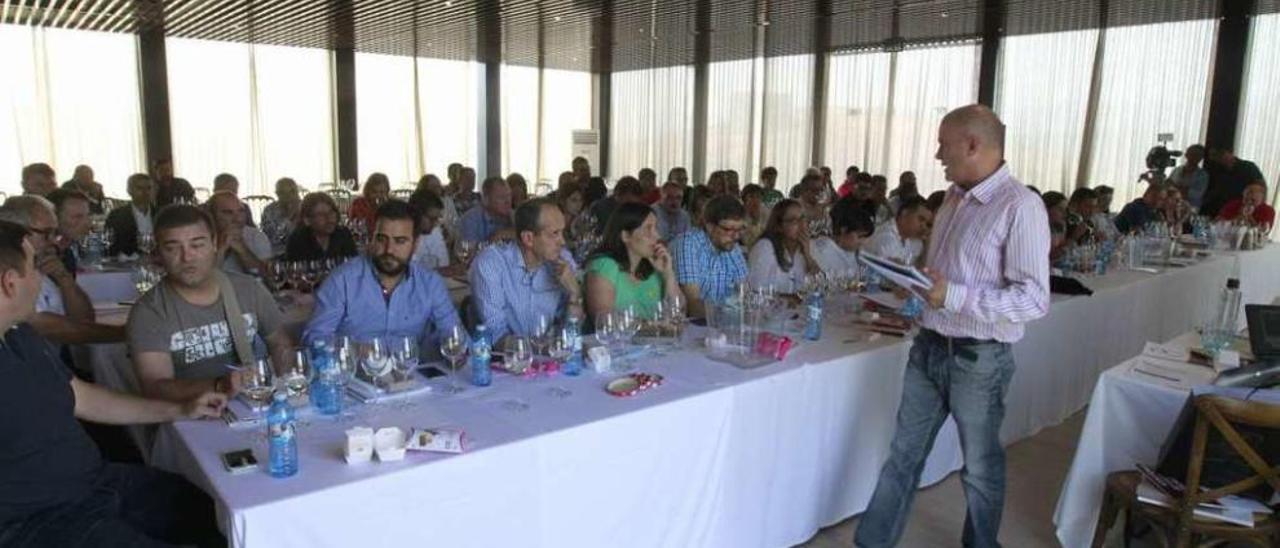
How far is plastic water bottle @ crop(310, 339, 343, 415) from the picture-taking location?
231 centimetres

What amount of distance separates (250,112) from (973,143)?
13081 millimetres

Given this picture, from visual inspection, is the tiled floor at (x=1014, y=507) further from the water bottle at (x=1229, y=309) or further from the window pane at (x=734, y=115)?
the window pane at (x=734, y=115)

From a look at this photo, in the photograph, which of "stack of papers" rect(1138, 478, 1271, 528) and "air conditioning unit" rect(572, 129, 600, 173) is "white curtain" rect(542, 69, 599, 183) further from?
"stack of papers" rect(1138, 478, 1271, 528)

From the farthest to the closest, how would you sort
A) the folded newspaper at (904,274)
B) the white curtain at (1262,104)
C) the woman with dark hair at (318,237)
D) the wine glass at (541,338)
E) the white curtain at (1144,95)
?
the white curtain at (1144,95)
the white curtain at (1262,104)
the woman with dark hair at (318,237)
the wine glass at (541,338)
the folded newspaper at (904,274)

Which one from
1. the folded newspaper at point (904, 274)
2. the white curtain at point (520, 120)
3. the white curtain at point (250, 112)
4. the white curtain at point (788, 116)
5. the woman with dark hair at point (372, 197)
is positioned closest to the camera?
the folded newspaper at point (904, 274)

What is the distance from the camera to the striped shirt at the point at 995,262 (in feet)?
8.40

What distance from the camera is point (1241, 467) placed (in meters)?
2.59

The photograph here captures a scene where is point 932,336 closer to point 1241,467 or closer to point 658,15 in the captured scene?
point 1241,467

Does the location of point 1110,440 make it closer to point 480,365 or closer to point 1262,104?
point 480,365

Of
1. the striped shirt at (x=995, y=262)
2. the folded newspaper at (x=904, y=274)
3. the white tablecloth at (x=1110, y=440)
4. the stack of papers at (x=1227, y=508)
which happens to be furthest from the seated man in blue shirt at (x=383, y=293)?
the stack of papers at (x=1227, y=508)

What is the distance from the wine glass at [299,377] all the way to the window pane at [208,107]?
1169 centimetres

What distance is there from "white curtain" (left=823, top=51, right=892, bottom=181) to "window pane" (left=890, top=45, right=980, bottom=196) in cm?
20

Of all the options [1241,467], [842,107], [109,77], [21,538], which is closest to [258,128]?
[109,77]

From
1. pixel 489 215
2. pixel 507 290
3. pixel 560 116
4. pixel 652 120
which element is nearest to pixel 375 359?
pixel 507 290
